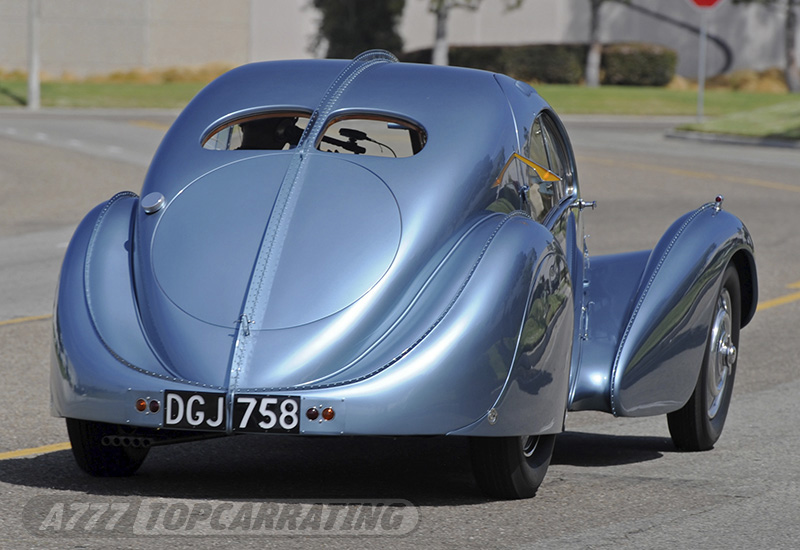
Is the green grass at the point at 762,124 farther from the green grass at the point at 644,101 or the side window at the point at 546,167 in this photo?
the side window at the point at 546,167

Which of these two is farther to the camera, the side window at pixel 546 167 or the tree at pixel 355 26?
the tree at pixel 355 26

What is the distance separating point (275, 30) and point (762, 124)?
23.6 m

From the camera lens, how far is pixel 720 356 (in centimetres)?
615

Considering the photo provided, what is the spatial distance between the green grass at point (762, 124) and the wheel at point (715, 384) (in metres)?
23.9

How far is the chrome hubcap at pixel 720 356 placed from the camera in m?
6.04

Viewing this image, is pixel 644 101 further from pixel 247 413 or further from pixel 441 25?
pixel 247 413

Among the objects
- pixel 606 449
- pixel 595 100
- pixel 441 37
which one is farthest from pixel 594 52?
pixel 606 449

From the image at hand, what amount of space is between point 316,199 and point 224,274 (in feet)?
1.45

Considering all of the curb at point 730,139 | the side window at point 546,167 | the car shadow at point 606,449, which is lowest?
the curb at point 730,139

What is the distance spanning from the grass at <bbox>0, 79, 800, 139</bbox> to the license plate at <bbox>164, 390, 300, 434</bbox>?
28.5 metres

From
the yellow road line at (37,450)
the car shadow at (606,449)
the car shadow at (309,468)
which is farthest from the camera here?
the car shadow at (606,449)

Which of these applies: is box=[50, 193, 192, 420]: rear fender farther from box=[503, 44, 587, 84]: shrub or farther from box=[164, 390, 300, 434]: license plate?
box=[503, 44, 587, 84]: shrub

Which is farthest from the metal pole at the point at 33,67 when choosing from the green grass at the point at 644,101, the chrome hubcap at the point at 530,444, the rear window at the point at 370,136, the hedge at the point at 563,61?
the chrome hubcap at the point at 530,444

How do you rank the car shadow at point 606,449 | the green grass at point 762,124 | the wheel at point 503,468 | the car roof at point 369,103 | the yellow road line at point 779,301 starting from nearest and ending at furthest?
the wheel at point 503,468 < the car roof at point 369,103 < the car shadow at point 606,449 < the yellow road line at point 779,301 < the green grass at point 762,124
